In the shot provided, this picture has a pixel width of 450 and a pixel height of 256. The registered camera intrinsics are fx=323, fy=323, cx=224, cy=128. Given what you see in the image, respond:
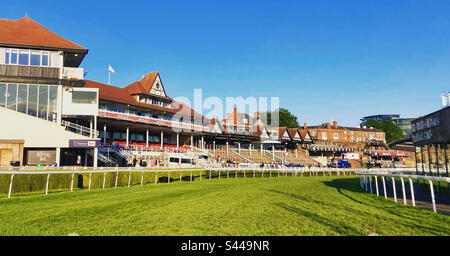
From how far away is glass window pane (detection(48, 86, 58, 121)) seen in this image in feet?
95.1

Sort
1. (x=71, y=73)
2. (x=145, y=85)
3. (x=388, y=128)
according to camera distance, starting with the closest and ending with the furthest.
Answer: (x=71, y=73) → (x=145, y=85) → (x=388, y=128)

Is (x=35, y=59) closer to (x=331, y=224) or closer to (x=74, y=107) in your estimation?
(x=74, y=107)

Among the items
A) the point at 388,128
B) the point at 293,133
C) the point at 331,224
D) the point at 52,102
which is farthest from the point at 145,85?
the point at 388,128

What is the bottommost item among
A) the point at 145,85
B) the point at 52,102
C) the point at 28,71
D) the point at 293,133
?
the point at 293,133

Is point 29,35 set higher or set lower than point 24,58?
higher

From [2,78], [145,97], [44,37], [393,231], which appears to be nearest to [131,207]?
[393,231]

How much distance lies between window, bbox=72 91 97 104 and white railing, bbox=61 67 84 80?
1696 mm

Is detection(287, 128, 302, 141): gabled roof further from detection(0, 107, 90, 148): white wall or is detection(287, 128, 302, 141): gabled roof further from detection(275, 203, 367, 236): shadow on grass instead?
detection(275, 203, 367, 236): shadow on grass

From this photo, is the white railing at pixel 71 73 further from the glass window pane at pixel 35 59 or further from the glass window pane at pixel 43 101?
the glass window pane at pixel 35 59

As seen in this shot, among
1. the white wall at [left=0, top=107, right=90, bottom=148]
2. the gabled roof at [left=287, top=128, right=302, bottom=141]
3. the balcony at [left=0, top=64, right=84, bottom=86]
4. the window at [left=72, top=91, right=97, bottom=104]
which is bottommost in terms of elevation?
the white wall at [left=0, top=107, right=90, bottom=148]

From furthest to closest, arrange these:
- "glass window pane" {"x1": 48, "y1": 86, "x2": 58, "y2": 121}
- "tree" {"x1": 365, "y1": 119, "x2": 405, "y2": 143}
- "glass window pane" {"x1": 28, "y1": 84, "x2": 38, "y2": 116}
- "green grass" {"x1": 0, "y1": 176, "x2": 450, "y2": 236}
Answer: "tree" {"x1": 365, "y1": 119, "x2": 405, "y2": 143}
"glass window pane" {"x1": 48, "y1": 86, "x2": 58, "y2": 121}
"glass window pane" {"x1": 28, "y1": 84, "x2": 38, "y2": 116}
"green grass" {"x1": 0, "y1": 176, "x2": 450, "y2": 236}

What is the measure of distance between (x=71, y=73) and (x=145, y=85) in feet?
62.7

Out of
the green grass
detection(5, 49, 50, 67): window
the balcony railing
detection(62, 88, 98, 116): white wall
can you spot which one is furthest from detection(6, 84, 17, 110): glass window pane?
the green grass

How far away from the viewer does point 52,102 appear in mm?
29156
